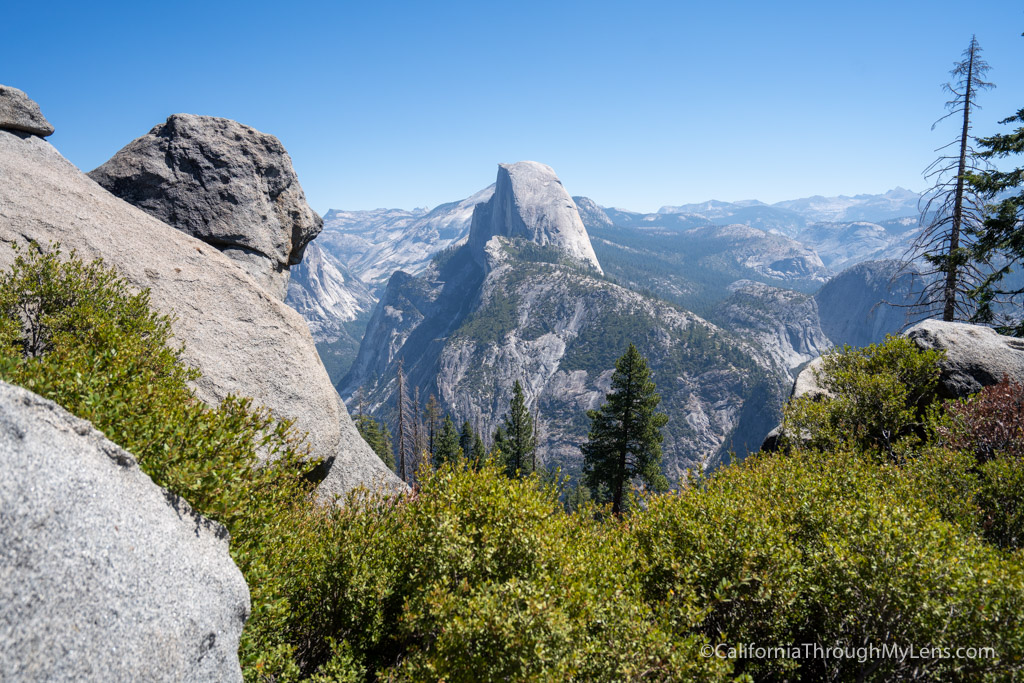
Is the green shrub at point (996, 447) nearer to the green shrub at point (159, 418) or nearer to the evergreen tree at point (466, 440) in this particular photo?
the green shrub at point (159, 418)

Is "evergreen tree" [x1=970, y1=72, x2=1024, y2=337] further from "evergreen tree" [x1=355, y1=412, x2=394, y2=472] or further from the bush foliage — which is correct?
"evergreen tree" [x1=355, y1=412, x2=394, y2=472]

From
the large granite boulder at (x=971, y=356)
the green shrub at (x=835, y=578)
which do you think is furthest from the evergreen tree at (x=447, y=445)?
the green shrub at (x=835, y=578)

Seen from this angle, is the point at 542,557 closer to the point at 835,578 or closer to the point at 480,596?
the point at 480,596

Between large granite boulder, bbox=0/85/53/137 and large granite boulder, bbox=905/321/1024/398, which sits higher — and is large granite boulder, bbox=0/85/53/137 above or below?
above

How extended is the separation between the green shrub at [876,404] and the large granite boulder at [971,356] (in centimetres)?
66

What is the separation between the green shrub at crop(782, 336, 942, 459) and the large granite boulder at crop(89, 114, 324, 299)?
27067 mm

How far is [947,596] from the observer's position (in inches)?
332

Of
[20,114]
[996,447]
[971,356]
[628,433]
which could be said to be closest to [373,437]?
[628,433]

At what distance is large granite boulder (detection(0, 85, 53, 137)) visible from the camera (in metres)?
19.4

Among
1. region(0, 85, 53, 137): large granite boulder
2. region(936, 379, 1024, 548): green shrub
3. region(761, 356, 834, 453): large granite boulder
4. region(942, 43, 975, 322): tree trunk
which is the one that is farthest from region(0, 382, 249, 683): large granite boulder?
region(942, 43, 975, 322): tree trunk

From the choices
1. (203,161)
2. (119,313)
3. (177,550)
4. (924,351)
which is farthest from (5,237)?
(924,351)

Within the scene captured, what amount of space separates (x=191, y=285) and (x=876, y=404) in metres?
28.7

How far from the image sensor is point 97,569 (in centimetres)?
575

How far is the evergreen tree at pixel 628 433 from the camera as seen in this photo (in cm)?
4094
